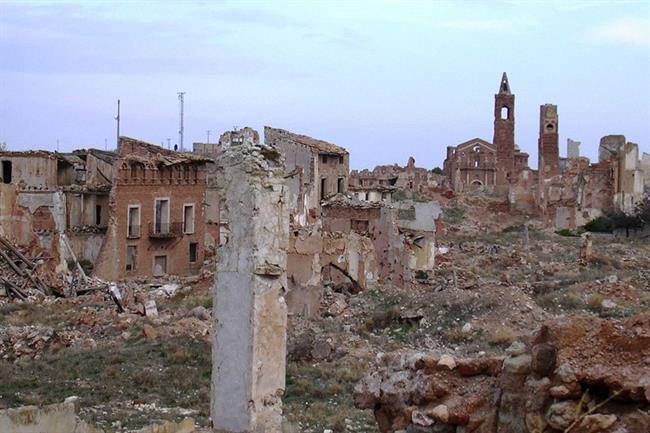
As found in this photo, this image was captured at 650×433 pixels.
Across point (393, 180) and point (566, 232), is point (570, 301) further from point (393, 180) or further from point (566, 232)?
point (393, 180)

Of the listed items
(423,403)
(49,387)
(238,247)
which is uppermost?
(238,247)

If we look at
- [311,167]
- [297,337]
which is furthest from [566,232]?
[297,337]

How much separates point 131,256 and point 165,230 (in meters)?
1.69

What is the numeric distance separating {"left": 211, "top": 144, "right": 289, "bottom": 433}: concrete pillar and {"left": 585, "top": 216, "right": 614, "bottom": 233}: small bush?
42714 millimetres

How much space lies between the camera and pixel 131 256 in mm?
34625

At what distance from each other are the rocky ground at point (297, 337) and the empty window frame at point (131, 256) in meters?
4.38

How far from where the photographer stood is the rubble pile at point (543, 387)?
7234 mm

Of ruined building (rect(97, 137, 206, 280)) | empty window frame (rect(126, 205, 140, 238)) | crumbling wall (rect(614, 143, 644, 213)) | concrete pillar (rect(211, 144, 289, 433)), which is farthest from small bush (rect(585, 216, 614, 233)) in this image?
concrete pillar (rect(211, 144, 289, 433))

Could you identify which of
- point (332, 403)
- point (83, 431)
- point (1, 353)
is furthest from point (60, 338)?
point (83, 431)

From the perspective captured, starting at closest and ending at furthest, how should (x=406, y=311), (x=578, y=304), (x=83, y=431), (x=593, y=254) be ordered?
(x=83, y=431), (x=406, y=311), (x=578, y=304), (x=593, y=254)

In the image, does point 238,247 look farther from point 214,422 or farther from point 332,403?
point 332,403

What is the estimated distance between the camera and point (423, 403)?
8594mm

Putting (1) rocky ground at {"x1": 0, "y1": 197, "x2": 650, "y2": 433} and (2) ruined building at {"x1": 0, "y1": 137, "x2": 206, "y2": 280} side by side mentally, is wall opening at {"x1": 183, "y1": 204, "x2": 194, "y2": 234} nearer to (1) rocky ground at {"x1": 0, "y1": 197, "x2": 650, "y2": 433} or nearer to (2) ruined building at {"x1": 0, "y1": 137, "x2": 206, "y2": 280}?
(2) ruined building at {"x1": 0, "y1": 137, "x2": 206, "y2": 280}

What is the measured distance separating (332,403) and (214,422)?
13.5 ft
